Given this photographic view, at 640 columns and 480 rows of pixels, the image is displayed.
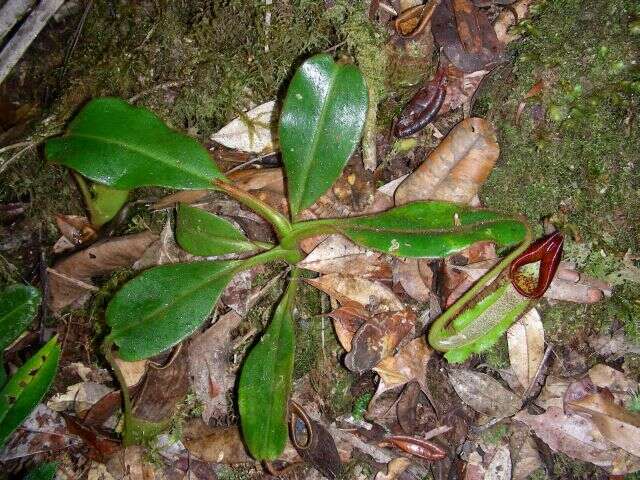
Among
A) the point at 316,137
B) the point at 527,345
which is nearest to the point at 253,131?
the point at 316,137

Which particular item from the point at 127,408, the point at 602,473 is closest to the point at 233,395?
the point at 127,408

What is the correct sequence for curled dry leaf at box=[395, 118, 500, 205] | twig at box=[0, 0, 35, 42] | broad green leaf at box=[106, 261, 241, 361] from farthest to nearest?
twig at box=[0, 0, 35, 42] < curled dry leaf at box=[395, 118, 500, 205] < broad green leaf at box=[106, 261, 241, 361]

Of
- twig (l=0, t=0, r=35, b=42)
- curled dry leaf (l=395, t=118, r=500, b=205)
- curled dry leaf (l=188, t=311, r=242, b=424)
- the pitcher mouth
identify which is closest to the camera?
the pitcher mouth

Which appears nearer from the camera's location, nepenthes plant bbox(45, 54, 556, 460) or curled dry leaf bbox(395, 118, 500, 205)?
nepenthes plant bbox(45, 54, 556, 460)

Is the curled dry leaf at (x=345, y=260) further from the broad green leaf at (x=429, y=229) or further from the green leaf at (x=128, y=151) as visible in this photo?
the green leaf at (x=128, y=151)

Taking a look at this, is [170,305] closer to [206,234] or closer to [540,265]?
[206,234]

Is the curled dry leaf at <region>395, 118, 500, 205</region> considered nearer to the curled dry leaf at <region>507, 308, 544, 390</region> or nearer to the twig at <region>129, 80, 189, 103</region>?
the curled dry leaf at <region>507, 308, 544, 390</region>

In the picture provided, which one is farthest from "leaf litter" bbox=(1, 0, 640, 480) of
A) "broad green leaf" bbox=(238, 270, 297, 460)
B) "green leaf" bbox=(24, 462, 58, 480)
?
"broad green leaf" bbox=(238, 270, 297, 460)
